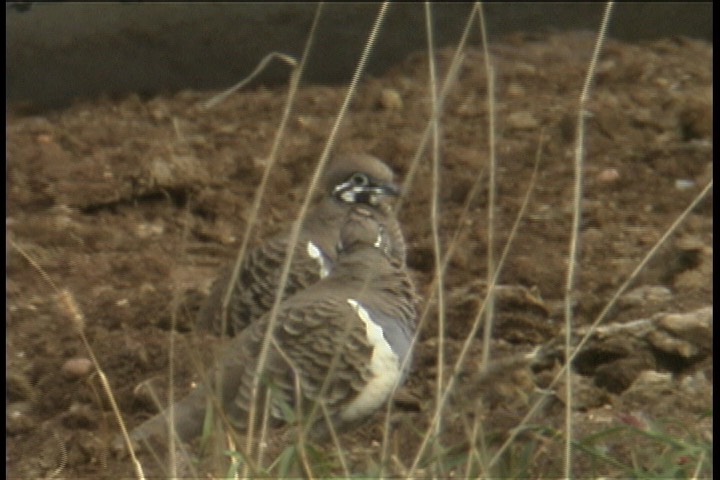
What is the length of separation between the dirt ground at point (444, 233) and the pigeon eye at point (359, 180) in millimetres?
437

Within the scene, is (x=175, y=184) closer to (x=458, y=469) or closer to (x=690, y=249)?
(x=690, y=249)

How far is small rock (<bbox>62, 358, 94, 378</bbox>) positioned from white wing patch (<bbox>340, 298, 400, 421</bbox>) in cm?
108

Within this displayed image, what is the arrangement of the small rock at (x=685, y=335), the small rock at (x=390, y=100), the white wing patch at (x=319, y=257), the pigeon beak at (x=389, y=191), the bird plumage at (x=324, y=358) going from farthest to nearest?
the small rock at (x=390, y=100), the pigeon beak at (x=389, y=191), the white wing patch at (x=319, y=257), the small rock at (x=685, y=335), the bird plumage at (x=324, y=358)

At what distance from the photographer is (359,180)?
575 cm

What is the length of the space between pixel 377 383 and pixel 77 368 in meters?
1.21

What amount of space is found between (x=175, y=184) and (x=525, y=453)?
3.06m

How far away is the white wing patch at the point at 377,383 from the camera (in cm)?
467

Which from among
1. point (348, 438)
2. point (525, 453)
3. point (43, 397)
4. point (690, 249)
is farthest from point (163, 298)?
point (525, 453)

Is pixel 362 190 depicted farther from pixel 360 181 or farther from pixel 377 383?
pixel 377 383

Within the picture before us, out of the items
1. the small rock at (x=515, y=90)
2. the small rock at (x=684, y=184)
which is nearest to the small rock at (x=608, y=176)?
the small rock at (x=684, y=184)

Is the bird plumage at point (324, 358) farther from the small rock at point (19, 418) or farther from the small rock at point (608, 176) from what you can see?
the small rock at point (608, 176)

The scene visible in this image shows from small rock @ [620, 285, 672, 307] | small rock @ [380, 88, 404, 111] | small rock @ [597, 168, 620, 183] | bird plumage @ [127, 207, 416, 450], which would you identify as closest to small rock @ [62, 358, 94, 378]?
bird plumage @ [127, 207, 416, 450]

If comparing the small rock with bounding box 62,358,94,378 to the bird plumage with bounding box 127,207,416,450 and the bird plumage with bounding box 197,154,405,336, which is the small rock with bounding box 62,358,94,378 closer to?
the bird plumage with bounding box 197,154,405,336

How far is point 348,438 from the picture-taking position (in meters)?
4.93
